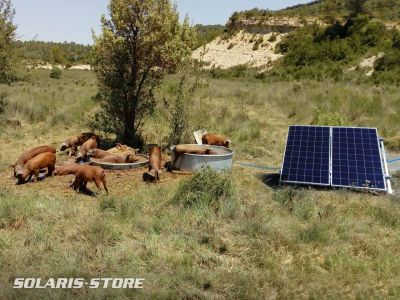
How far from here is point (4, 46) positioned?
17.4 metres

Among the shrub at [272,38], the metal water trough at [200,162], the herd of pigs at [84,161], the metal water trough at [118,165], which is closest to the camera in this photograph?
the herd of pigs at [84,161]

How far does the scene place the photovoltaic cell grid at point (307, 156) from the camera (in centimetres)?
900

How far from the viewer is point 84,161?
37.2 feet

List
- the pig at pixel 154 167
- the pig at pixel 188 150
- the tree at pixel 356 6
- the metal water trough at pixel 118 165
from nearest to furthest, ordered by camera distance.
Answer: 1. the pig at pixel 154 167
2. the pig at pixel 188 150
3. the metal water trough at pixel 118 165
4. the tree at pixel 356 6

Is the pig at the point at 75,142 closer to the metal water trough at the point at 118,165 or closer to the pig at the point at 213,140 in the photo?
the metal water trough at the point at 118,165

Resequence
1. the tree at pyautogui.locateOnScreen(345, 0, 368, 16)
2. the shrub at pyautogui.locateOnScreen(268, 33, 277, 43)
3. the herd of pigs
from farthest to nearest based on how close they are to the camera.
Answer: the shrub at pyautogui.locateOnScreen(268, 33, 277, 43) < the tree at pyautogui.locateOnScreen(345, 0, 368, 16) < the herd of pigs

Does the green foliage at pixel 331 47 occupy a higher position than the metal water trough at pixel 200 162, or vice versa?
the green foliage at pixel 331 47

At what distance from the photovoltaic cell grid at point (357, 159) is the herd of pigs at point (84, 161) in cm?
317

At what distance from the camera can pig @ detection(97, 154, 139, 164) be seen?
35.6 ft

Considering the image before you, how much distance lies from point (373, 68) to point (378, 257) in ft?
100

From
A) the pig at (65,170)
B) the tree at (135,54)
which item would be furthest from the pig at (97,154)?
the tree at (135,54)

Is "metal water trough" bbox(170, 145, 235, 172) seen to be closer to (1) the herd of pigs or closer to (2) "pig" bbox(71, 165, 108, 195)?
(1) the herd of pigs

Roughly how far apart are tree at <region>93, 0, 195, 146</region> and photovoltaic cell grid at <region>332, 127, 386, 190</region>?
5.27m

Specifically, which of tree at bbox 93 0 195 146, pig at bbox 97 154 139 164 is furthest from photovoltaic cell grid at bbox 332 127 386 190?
tree at bbox 93 0 195 146
